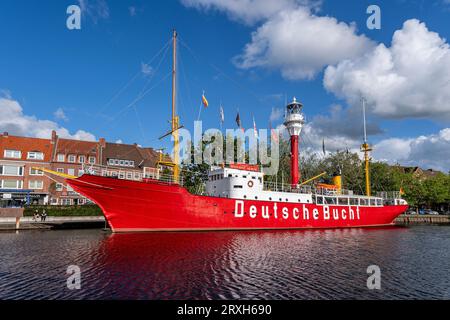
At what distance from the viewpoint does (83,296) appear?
12.3 m

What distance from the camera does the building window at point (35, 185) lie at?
54.7 m

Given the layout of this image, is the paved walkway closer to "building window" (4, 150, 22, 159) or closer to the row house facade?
the row house facade

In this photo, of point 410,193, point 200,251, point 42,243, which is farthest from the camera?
point 410,193

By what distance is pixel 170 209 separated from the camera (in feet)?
94.6

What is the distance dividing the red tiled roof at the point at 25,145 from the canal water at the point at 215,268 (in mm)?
35795

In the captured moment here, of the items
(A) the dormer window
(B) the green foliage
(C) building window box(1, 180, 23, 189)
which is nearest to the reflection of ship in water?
(B) the green foliage

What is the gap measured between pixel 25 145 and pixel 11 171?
5775mm

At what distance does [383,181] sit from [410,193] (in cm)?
612

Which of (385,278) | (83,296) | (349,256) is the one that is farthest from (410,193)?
(83,296)

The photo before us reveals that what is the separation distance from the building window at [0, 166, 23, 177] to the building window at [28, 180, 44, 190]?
2225 mm

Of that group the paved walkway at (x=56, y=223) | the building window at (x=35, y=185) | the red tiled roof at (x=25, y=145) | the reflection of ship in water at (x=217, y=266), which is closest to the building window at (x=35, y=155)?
the red tiled roof at (x=25, y=145)

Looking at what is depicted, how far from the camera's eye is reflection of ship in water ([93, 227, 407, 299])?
1318cm

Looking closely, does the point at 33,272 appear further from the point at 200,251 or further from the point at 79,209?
the point at 79,209

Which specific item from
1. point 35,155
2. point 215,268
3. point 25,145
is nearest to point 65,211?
point 35,155
